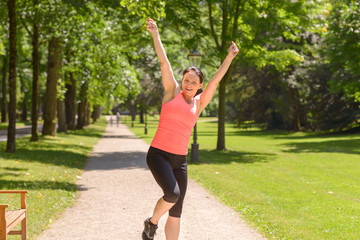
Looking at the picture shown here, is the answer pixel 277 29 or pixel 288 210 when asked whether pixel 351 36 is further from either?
pixel 288 210

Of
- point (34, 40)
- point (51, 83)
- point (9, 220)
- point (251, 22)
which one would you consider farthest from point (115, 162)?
point (9, 220)

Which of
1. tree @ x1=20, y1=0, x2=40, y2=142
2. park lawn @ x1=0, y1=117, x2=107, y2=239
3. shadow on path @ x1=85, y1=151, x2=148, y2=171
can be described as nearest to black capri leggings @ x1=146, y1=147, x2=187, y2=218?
park lawn @ x1=0, y1=117, x2=107, y2=239

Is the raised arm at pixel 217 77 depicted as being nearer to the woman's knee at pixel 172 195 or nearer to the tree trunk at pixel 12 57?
the woman's knee at pixel 172 195

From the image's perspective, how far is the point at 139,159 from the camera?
16516 millimetres

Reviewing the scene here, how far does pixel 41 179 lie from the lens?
1045 centimetres

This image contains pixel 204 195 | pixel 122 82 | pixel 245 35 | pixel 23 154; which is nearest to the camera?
pixel 204 195

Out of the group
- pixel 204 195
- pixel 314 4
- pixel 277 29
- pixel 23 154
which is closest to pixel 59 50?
pixel 23 154

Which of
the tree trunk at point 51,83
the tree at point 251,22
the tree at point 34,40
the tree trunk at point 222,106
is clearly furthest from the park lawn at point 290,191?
the tree trunk at point 51,83

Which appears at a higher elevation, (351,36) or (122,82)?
(351,36)

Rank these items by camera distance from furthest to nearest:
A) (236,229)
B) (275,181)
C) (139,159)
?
(139,159), (275,181), (236,229)

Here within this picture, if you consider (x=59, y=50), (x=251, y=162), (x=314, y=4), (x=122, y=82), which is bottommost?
(x=251, y=162)

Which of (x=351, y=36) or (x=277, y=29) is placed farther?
(x=351, y=36)

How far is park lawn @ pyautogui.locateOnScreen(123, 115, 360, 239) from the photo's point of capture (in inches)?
259

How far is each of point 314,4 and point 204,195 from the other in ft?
41.7
